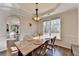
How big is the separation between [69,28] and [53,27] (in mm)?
273

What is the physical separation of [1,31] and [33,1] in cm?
72

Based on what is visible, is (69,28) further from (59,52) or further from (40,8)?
(40,8)

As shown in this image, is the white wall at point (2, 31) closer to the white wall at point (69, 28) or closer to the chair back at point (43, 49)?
the chair back at point (43, 49)

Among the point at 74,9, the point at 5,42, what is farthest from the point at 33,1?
the point at 5,42

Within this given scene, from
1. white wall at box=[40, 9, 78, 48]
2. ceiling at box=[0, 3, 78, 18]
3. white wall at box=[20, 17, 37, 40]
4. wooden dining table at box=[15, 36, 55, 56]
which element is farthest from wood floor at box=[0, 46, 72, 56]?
ceiling at box=[0, 3, 78, 18]

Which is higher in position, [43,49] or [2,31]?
[2,31]

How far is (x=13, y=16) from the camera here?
1702 millimetres

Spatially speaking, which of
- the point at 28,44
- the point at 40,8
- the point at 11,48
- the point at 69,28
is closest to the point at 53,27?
the point at 69,28

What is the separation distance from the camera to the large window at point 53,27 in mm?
1758

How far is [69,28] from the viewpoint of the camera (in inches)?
66.5

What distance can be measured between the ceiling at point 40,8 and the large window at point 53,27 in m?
0.15

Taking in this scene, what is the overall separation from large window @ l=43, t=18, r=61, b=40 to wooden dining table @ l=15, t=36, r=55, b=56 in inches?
6.0

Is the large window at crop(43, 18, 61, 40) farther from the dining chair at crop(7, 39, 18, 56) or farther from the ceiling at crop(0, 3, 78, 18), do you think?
the dining chair at crop(7, 39, 18, 56)

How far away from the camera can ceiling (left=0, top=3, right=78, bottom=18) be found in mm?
1642
